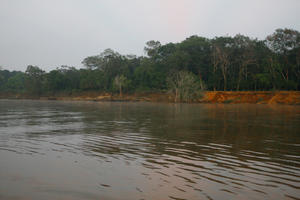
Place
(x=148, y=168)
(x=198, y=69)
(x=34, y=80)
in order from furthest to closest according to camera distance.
Result: (x=34, y=80) → (x=198, y=69) → (x=148, y=168)

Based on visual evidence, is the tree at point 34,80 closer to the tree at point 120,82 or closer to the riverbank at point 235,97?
the riverbank at point 235,97

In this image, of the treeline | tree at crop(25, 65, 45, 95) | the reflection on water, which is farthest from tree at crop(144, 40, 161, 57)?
the reflection on water

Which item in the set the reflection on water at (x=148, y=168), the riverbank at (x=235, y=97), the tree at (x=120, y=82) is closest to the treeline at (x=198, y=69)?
the tree at (x=120, y=82)

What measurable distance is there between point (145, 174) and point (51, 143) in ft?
18.9

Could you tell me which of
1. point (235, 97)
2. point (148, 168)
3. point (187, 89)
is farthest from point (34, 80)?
point (148, 168)

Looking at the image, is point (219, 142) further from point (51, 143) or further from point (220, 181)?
point (51, 143)

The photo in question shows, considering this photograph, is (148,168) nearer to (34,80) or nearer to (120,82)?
(120,82)

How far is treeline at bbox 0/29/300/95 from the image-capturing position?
224 ft

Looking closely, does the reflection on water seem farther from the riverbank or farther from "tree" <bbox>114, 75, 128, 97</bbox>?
"tree" <bbox>114, 75, 128, 97</bbox>

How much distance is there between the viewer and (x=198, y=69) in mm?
83938

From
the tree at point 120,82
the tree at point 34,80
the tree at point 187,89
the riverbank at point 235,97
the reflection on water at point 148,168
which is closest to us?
the reflection on water at point 148,168

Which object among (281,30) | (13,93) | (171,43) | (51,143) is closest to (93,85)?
(171,43)

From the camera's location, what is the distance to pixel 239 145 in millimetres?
10117

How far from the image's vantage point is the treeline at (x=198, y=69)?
68.1 meters
